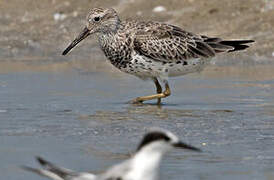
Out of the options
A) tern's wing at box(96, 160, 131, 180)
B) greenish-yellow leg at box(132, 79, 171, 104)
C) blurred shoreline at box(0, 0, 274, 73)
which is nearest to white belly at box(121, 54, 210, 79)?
greenish-yellow leg at box(132, 79, 171, 104)

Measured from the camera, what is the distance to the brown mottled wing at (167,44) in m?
10.8

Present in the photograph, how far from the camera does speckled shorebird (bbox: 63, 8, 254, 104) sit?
1070 cm

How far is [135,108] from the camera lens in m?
10.3

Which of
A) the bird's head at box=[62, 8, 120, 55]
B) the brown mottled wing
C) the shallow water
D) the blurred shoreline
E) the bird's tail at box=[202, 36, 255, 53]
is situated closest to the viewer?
the shallow water

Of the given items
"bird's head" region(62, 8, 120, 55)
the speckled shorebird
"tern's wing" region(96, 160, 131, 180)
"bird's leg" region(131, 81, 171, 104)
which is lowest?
"tern's wing" region(96, 160, 131, 180)

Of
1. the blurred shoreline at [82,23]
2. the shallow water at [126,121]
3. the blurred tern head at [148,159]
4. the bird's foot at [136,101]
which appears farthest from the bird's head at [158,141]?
the blurred shoreline at [82,23]

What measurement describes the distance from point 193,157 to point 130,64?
3.21 metres

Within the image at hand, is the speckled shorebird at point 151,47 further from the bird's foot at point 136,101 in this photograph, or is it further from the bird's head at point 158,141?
the bird's head at point 158,141

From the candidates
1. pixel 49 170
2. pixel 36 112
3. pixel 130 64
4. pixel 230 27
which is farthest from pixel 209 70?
pixel 49 170

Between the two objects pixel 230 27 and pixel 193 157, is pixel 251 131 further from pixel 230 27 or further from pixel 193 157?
pixel 230 27

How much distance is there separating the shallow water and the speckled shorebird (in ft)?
1.43

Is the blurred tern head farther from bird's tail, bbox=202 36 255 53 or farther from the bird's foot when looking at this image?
bird's tail, bbox=202 36 255 53

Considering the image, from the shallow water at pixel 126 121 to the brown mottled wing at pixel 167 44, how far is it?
58 centimetres

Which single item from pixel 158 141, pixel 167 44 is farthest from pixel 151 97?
pixel 158 141
